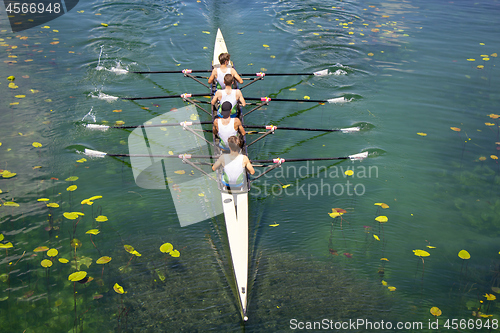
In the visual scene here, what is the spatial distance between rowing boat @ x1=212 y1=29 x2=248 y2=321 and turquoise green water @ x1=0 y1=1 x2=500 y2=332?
1.14 feet

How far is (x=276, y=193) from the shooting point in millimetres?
7055

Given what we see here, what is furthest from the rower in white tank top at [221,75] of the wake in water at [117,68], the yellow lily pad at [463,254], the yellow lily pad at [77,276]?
the yellow lily pad at [463,254]

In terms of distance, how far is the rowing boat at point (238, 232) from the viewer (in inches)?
191

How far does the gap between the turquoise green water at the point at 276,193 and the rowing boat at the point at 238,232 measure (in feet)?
1.14

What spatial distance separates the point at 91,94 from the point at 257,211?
6534mm

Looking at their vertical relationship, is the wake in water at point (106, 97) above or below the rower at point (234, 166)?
above

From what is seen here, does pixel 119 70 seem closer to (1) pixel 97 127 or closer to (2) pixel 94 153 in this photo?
(1) pixel 97 127

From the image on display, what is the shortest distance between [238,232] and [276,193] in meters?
1.73

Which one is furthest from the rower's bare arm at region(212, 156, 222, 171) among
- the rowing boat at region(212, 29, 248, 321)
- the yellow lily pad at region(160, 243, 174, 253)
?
the yellow lily pad at region(160, 243, 174, 253)

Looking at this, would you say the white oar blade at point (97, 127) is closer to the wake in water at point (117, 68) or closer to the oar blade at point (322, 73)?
→ the wake in water at point (117, 68)

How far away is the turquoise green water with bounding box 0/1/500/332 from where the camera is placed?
200 inches

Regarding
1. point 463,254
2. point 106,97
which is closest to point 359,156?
→ point 463,254

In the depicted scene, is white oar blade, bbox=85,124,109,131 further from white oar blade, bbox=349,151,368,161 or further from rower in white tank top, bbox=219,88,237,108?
white oar blade, bbox=349,151,368,161

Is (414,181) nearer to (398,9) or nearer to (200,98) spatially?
(200,98)
